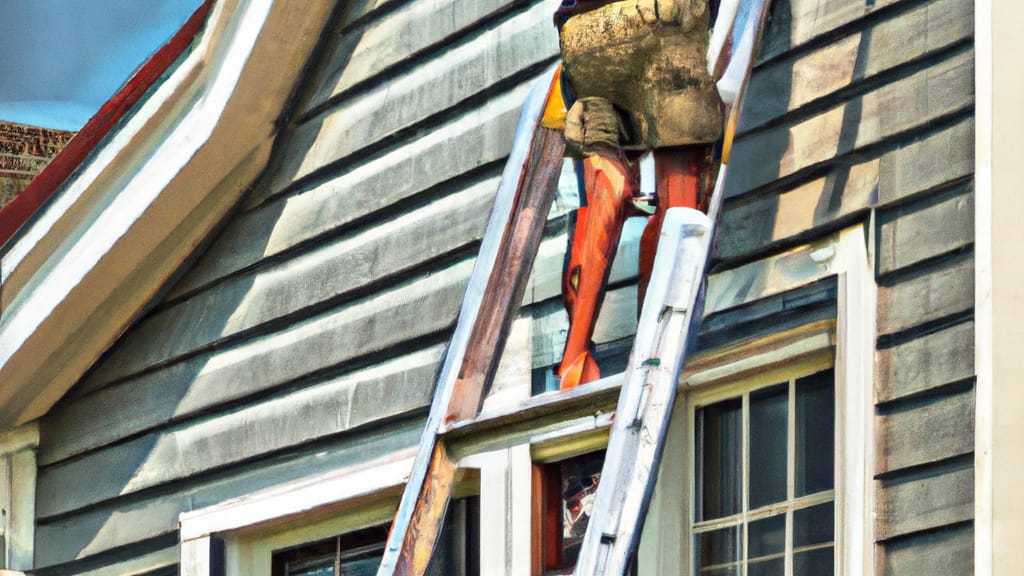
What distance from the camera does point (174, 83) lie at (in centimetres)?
667

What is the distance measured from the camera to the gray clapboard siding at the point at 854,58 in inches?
182

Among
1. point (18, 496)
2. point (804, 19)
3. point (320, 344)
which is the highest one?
point (804, 19)

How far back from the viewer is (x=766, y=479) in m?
4.76

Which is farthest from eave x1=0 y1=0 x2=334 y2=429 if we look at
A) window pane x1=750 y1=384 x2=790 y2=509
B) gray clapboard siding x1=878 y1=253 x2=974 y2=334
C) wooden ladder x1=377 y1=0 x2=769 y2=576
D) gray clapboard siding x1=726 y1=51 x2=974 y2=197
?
gray clapboard siding x1=878 y1=253 x2=974 y2=334

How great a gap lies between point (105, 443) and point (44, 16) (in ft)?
7.01

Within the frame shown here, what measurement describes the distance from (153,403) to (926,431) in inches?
123

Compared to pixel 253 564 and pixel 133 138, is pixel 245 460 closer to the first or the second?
pixel 253 564

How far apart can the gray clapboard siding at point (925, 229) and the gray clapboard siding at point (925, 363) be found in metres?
0.17

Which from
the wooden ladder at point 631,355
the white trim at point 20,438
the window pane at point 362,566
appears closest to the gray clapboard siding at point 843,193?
the wooden ladder at point 631,355

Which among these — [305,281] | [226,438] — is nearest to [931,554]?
[305,281]

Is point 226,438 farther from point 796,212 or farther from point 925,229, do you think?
point 925,229

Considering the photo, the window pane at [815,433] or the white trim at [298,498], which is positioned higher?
the white trim at [298,498]

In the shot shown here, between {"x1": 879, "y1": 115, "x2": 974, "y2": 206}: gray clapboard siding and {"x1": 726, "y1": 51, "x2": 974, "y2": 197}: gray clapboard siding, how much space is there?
4cm

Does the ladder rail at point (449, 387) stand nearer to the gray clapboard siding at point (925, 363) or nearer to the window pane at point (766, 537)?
the window pane at point (766, 537)
